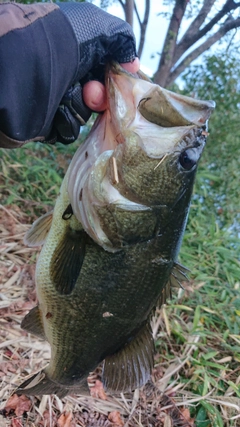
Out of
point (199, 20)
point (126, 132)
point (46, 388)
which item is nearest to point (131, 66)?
point (126, 132)

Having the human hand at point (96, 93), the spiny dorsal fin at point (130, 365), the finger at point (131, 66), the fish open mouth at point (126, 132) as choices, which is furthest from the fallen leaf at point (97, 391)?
the finger at point (131, 66)

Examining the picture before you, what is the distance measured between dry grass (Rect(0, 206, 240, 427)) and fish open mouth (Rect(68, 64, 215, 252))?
4.87 feet

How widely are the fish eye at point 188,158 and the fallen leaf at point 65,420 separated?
5.75 feet

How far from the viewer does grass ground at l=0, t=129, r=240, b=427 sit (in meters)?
2.55

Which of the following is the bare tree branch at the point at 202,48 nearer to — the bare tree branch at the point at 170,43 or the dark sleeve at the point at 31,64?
the bare tree branch at the point at 170,43

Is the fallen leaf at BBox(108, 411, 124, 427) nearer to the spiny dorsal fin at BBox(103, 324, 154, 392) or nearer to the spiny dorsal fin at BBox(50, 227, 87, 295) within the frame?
the spiny dorsal fin at BBox(103, 324, 154, 392)

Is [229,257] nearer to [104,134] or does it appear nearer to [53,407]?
[53,407]

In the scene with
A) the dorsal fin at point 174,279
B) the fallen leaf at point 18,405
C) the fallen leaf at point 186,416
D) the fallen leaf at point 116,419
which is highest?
the dorsal fin at point 174,279

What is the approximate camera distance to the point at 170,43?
370 cm

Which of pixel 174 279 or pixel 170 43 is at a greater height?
pixel 170 43

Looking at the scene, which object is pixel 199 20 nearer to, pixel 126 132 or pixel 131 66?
pixel 131 66

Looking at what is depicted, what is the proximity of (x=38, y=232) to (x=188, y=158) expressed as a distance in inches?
26.2

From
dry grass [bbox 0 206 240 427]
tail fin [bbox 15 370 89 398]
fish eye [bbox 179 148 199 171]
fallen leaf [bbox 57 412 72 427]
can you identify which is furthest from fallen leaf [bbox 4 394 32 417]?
fish eye [bbox 179 148 199 171]

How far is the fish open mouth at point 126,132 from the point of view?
1.33 meters
